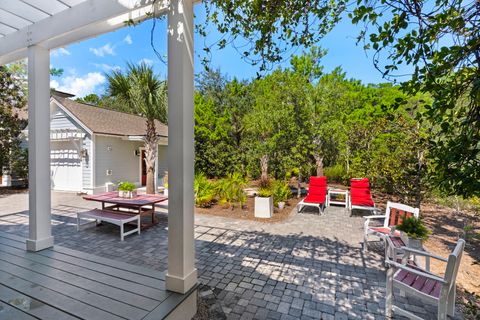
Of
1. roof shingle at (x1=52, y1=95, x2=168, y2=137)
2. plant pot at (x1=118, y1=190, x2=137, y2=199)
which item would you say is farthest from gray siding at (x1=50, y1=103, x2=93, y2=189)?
plant pot at (x1=118, y1=190, x2=137, y2=199)

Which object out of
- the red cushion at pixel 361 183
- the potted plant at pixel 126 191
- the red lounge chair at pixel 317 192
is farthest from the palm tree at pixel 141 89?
the red cushion at pixel 361 183

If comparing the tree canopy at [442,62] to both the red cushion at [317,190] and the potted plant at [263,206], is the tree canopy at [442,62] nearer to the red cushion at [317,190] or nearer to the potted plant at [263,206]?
the potted plant at [263,206]

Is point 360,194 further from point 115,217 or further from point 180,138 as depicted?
point 115,217

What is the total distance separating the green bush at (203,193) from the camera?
27.7ft

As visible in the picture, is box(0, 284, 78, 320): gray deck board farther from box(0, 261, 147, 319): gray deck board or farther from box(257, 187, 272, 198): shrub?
box(257, 187, 272, 198): shrub

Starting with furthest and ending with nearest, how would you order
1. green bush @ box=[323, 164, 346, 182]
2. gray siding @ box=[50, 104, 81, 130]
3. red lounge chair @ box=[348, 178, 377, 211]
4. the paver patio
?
green bush @ box=[323, 164, 346, 182], gray siding @ box=[50, 104, 81, 130], red lounge chair @ box=[348, 178, 377, 211], the paver patio

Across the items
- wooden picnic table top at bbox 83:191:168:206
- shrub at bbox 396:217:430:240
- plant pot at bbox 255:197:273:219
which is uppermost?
wooden picnic table top at bbox 83:191:168:206

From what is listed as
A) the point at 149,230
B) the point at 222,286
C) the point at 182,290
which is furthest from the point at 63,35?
the point at 149,230

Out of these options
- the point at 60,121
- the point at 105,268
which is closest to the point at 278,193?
the point at 105,268

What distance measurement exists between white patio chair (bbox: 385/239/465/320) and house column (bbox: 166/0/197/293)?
2283 mm

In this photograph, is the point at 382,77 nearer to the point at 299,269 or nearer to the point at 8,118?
the point at 299,269

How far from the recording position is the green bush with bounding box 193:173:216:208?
8430 millimetres

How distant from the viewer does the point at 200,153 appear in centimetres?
1487

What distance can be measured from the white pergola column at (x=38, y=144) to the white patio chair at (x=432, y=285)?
186 inches
